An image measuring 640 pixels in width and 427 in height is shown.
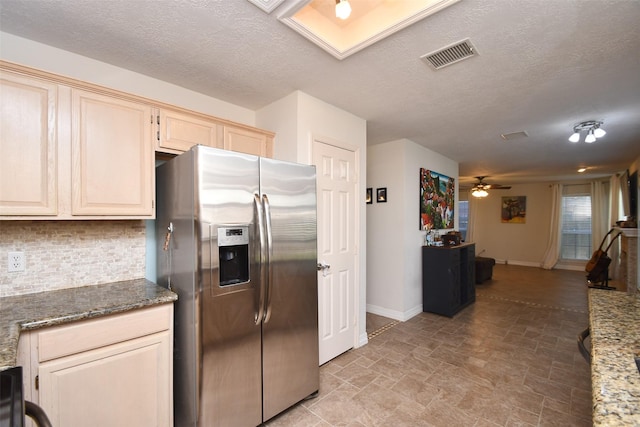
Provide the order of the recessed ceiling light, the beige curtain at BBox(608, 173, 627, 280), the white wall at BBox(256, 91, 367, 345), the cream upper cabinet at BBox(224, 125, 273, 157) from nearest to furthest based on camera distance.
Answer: the cream upper cabinet at BBox(224, 125, 273, 157)
the white wall at BBox(256, 91, 367, 345)
the recessed ceiling light
the beige curtain at BBox(608, 173, 627, 280)

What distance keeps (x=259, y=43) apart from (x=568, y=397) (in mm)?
3423

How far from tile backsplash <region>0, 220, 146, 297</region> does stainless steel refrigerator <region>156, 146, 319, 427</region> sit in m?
0.22

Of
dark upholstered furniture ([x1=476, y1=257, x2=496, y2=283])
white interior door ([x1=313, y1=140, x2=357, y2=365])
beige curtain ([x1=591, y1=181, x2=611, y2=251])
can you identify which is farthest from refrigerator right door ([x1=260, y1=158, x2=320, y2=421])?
beige curtain ([x1=591, y1=181, x2=611, y2=251])

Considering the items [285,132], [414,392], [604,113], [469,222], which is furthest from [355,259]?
[469,222]

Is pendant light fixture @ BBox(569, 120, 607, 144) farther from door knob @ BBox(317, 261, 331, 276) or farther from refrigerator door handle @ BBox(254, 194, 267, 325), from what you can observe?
refrigerator door handle @ BBox(254, 194, 267, 325)

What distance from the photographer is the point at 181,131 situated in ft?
6.80

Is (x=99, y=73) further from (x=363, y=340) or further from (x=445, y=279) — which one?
(x=445, y=279)

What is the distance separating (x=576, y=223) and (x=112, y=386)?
9998 millimetres

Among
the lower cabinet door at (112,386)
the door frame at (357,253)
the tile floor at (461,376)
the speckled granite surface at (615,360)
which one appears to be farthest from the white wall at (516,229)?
the lower cabinet door at (112,386)

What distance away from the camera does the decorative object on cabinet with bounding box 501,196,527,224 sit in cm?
819

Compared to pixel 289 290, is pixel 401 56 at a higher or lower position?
higher

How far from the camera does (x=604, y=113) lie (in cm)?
292

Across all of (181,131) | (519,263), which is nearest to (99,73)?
(181,131)

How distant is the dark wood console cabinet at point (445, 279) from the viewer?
13.1 ft
